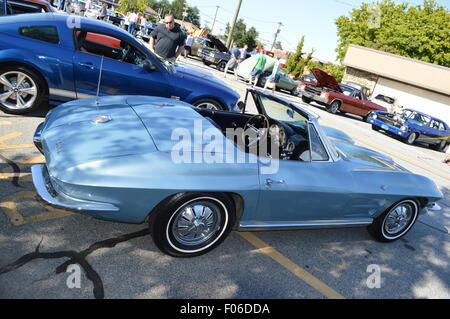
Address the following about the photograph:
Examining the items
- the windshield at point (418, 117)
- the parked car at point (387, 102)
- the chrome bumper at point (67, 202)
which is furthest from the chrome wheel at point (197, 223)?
the parked car at point (387, 102)

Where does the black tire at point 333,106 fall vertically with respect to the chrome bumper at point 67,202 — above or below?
above

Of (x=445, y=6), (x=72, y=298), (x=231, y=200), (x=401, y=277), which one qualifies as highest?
(x=445, y=6)

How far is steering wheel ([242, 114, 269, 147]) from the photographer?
11.6 ft

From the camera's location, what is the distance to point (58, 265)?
2.50 meters

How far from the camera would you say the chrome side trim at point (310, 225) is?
3069 millimetres

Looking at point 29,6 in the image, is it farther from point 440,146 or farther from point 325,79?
point 440,146

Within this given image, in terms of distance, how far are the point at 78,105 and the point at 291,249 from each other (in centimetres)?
273

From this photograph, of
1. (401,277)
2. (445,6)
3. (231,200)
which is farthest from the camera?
(445,6)

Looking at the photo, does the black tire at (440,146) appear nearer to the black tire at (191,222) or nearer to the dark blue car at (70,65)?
the dark blue car at (70,65)

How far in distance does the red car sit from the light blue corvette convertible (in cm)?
1203

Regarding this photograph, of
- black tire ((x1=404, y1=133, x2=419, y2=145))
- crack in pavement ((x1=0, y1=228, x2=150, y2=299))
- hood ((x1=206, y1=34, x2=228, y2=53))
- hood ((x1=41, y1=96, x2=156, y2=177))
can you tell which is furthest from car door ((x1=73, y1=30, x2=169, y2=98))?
hood ((x1=206, y1=34, x2=228, y2=53))

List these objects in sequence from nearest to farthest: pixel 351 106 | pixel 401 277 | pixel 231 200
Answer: pixel 231 200, pixel 401 277, pixel 351 106
